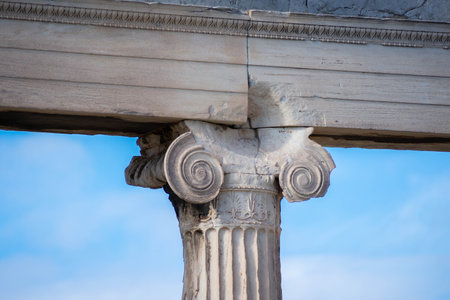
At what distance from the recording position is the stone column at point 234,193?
234 inches

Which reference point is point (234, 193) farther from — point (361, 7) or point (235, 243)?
point (361, 7)

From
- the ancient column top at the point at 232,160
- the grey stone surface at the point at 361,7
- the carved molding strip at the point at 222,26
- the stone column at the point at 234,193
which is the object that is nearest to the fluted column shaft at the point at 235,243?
the stone column at the point at 234,193

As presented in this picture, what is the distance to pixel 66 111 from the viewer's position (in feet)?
19.0

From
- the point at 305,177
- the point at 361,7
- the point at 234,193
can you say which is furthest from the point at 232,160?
the point at 361,7

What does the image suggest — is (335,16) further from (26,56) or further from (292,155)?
(26,56)

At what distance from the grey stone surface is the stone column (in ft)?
3.38

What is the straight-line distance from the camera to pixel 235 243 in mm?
6027

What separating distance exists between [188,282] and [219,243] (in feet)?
Result: 1.49

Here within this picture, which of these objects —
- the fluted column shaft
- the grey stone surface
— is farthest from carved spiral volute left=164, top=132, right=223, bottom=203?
the grey stone surface

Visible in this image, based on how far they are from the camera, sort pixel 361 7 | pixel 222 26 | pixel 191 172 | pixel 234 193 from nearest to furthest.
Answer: pixel 191 172 → pixel 234 193 → pixel 222 26 → pixel 361 7

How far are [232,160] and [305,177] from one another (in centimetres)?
60

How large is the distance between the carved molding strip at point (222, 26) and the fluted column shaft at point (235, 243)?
3.91ft

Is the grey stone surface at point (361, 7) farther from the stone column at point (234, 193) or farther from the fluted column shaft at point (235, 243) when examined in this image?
the fluted column shaft at point (235, 243)

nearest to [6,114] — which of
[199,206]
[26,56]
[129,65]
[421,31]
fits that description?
[26,56]
